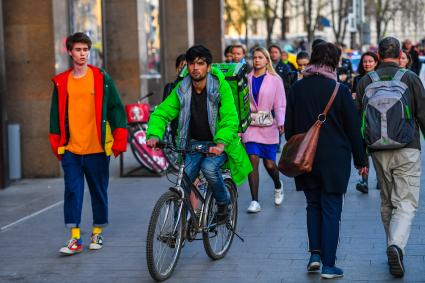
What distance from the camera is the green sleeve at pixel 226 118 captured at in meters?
7.45

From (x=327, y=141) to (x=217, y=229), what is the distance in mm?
1398

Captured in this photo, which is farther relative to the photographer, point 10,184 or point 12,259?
point 10,184

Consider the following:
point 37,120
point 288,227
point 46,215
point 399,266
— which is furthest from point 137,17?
point 399,266

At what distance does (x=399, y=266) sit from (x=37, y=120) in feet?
25.2

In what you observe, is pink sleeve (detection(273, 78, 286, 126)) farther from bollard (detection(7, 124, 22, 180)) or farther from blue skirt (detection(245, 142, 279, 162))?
bollard (detection(7, 124, 22, 180))

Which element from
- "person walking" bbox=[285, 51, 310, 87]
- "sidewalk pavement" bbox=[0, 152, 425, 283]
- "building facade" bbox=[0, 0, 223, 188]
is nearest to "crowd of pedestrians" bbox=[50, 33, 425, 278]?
"sidewalk pavement" bbox=[0, 152, 425, 283]

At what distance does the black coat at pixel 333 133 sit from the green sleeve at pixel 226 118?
0.64 metres

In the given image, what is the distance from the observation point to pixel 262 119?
1062cm

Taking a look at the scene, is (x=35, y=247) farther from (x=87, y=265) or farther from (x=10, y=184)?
(x=10, y=184)

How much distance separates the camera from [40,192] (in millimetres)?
12422

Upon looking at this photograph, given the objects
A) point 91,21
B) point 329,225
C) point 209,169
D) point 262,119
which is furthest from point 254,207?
point 91,21

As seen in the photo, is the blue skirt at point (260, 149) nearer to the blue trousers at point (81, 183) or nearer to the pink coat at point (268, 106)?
the pink coat at point (268, 106)

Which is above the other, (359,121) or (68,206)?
(359,121)

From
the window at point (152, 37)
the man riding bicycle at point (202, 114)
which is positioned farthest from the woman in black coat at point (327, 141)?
the window at point (152, 37)
